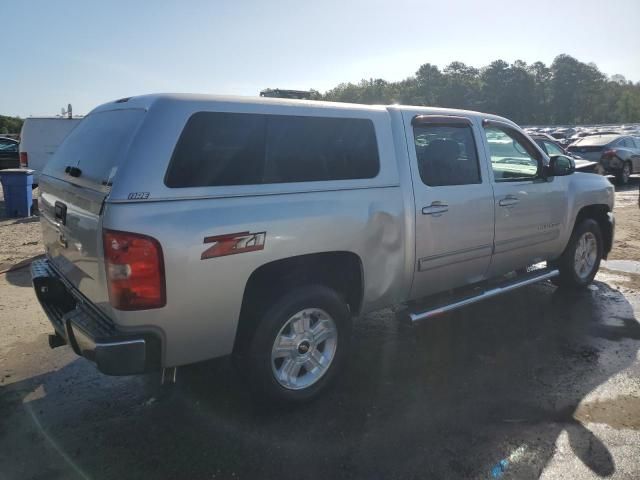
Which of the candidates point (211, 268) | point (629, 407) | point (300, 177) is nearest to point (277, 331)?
point (211, 268)

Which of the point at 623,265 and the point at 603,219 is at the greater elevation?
Result: the point at 603,219

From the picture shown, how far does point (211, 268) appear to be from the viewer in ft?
9.08

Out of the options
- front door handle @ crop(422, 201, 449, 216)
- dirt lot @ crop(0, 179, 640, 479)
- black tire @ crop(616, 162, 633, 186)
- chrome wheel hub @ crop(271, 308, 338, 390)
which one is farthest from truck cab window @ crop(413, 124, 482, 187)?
black tire @ crop(616, 162, 633, 186)

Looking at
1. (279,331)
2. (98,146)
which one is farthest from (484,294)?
(98,146)

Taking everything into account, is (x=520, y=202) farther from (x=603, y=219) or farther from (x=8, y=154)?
(x=8, y=154)

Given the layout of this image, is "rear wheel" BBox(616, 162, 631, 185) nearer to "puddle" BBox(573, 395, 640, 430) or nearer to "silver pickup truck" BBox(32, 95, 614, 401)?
"silver pickup truck" BBox(32, 95, 614, 401)

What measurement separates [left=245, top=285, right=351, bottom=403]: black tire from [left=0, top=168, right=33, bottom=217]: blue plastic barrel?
9.02 m

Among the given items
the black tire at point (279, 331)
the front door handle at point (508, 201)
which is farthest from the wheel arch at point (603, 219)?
the black tire at point (279, 331)

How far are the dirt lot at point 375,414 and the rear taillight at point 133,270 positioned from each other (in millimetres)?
978

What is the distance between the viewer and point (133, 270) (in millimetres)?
2590

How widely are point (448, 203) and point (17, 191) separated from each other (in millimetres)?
9537

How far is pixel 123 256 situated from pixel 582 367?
140 inches

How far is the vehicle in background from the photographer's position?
18094 millimetres

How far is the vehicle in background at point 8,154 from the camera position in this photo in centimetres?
1809
